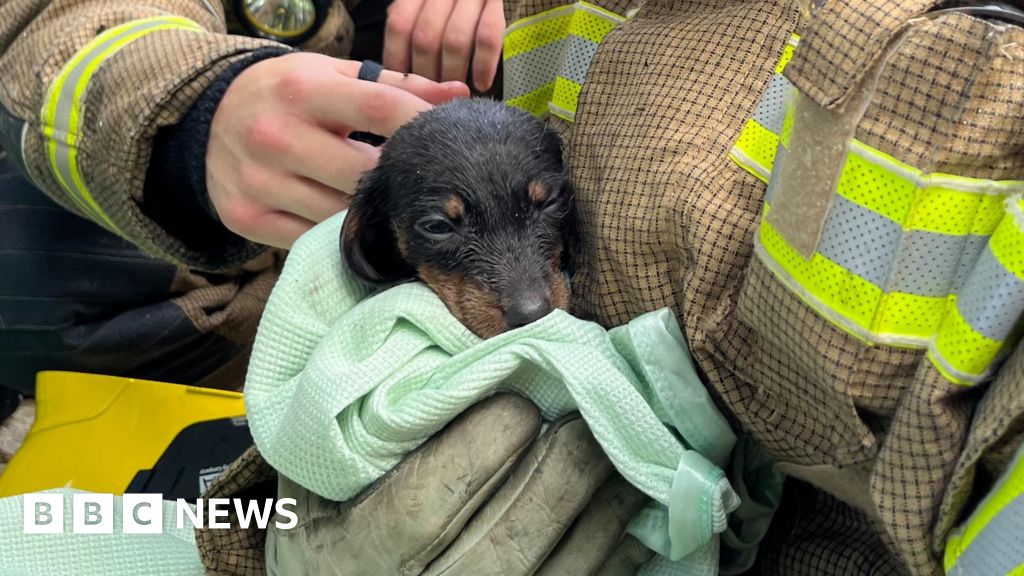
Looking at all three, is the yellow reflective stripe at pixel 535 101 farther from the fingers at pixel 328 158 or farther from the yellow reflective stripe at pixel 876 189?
the yellow reflective stripe at pixel 876 189

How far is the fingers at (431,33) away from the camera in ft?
5.37

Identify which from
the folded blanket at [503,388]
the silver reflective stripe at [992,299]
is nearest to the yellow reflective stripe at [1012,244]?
the silver reflective stripe at [992,299]

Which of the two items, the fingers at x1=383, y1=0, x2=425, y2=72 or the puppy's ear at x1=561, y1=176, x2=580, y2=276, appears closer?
the puppy's ear at x1=561, y1=176, x2=580, y2=276

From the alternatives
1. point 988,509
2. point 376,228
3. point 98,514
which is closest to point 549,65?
point 376,228

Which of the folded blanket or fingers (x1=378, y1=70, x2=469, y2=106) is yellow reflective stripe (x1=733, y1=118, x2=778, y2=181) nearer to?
the folded blanket

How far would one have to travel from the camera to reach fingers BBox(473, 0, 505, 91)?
1.57 m

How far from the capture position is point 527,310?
109 centimetres

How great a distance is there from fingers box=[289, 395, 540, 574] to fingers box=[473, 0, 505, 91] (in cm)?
80

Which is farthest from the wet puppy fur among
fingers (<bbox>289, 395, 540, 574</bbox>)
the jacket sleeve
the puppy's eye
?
the jacket sleeve

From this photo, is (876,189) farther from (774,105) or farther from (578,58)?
(578,58)

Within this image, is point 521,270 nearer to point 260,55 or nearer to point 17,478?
point 260,55

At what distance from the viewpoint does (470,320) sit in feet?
3.57

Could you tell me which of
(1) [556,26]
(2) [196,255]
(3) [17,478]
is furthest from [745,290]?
(3) [17,478]

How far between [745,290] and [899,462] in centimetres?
18
